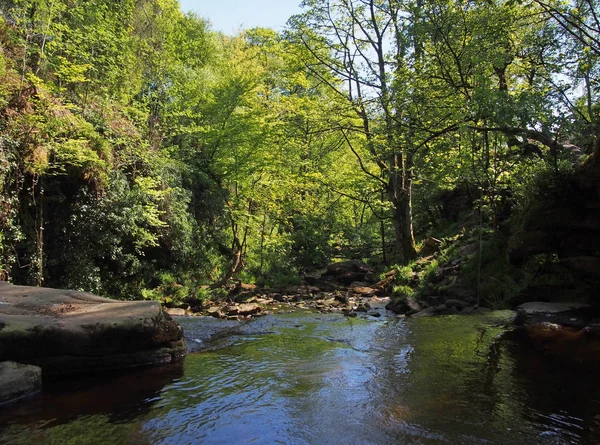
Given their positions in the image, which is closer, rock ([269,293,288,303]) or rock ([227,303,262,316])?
rock ([227,303,262,316])

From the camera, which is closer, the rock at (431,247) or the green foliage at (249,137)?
the green foliage at (249,137)

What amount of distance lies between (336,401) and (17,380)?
4154mm

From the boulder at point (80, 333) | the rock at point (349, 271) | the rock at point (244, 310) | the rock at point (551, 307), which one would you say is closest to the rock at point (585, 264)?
the rock at point (551, 307)

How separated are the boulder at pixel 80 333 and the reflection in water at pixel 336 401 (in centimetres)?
46

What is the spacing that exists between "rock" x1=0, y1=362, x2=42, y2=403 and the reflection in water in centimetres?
23

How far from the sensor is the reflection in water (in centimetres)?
423

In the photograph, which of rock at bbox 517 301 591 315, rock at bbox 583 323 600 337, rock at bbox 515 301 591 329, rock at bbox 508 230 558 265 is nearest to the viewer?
rock at bbox 583 323 600 337

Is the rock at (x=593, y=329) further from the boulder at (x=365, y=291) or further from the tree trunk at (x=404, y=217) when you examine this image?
the tree trunk at (x=404, y=217)

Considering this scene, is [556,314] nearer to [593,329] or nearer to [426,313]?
[593,329]

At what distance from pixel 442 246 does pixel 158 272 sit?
12396mm

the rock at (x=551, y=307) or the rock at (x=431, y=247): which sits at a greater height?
the rock at (x=431, y=247)

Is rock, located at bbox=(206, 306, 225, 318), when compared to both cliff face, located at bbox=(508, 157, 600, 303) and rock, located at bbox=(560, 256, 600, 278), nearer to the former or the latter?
cliff face, located at bbox=(508, 157, 600, 303)

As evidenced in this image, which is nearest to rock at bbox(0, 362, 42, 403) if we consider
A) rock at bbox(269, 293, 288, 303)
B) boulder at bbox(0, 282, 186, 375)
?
boulder at bbox(0, 282, 186, 375)

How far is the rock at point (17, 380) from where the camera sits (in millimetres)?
5066
